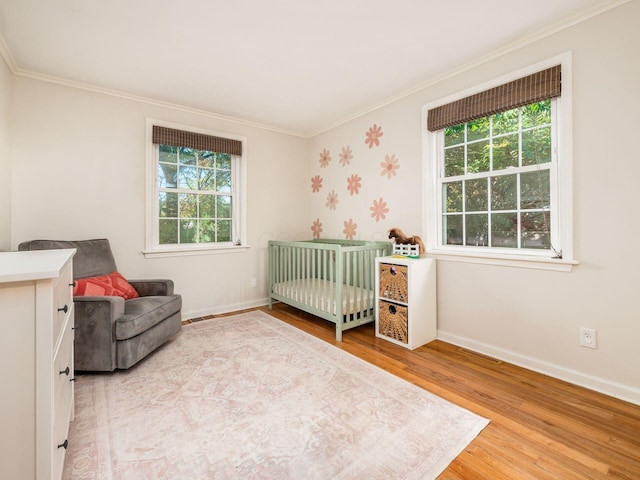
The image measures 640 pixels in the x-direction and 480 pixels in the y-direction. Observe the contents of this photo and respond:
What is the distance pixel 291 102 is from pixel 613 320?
304cm

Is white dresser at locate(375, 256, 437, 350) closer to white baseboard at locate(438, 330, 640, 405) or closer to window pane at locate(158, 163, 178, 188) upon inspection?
white baseboard at locate(438, 330, 640, 405)

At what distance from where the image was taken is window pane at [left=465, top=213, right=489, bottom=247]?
245 cm

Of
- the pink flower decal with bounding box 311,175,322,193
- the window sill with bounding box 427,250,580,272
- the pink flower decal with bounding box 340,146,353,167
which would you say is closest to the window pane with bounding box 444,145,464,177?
the window sill with bounding box 427,250,580,272

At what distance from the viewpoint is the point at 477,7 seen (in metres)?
1.78

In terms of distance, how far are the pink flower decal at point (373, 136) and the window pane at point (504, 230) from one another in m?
1.37

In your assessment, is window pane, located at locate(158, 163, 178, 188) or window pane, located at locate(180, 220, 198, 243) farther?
window pane, located at locate(180, 220, 198, 243)

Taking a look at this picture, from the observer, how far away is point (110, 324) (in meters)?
2.00

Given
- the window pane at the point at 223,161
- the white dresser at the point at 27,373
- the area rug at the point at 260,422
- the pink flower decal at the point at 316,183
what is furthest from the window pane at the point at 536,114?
the window pane at the point at 223,161

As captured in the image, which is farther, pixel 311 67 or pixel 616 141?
pixel 311 67

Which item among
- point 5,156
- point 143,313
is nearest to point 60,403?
point 143,313

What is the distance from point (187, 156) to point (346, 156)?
175cm

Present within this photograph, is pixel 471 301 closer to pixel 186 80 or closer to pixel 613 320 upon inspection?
pixel 613 320

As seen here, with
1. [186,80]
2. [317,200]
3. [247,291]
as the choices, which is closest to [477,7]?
[186,80]

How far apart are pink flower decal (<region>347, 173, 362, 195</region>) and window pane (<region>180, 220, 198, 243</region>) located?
5.75 feet
